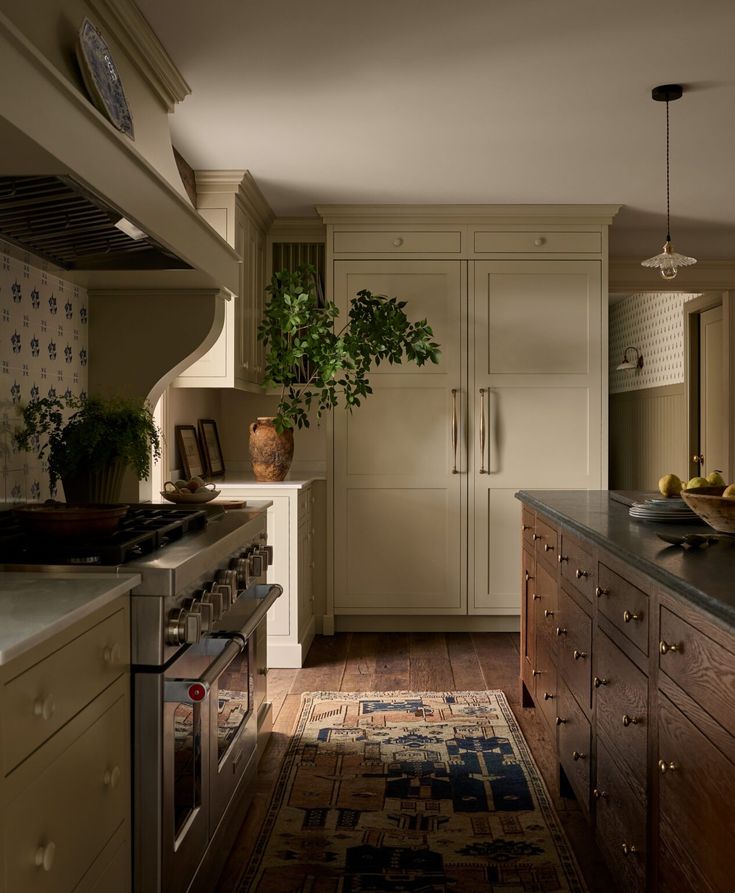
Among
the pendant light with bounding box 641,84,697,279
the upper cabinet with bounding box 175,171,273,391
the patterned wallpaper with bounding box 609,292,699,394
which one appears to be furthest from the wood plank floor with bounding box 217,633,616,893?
the patterned wallpaper with bounding box 609,292,699,394

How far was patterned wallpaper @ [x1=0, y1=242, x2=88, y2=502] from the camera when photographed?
84.6 inches

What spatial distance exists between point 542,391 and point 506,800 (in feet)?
8.53

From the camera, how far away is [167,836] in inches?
64.0

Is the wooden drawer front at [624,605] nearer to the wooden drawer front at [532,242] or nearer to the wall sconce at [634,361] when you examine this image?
the wooden drawer front at [532,242]

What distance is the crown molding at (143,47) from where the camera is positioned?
2.33m

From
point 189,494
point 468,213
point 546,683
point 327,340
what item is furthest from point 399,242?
point 546,683

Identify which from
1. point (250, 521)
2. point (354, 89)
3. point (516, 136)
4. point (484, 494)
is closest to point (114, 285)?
point (250, 521)

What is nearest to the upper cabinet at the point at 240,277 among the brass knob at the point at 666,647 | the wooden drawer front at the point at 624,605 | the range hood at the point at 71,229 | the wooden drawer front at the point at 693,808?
the range hood at the point at 71,229

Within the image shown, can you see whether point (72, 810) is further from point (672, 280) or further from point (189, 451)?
point (672, 280)

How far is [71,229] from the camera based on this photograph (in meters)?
2.05

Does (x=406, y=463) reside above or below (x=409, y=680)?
above

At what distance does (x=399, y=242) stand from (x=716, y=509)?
3.10 m

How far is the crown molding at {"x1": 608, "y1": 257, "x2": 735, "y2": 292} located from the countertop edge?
4.78 meters

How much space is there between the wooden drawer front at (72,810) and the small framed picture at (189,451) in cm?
258
